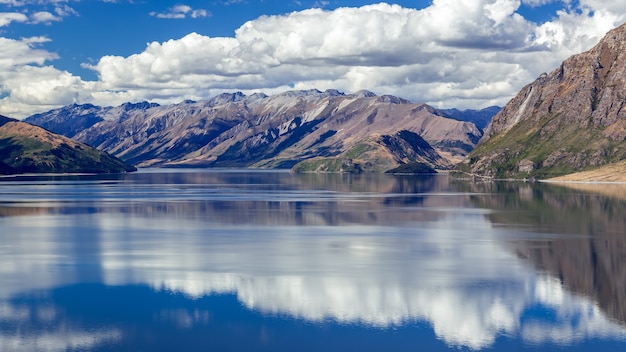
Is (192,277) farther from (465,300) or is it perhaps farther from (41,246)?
→ (41,246)

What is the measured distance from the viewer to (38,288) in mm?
100188

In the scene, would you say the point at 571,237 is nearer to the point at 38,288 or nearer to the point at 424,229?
the point at 424,229

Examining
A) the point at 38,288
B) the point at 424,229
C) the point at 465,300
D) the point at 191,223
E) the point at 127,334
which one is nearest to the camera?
the point at 127,334

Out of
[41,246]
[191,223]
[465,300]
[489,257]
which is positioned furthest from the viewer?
[191,223]

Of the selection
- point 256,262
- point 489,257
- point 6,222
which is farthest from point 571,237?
point 6,222

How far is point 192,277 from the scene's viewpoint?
108 m

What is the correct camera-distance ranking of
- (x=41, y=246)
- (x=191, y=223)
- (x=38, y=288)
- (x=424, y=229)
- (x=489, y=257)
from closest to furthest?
(x=38, y=288) → (x=489, y=257) → (x=41, y=246) → (x=424, y=229) → (x=191, y=223)

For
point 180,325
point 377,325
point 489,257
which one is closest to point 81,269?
point 180,325

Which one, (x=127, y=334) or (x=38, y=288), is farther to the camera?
(x=38, y=288)

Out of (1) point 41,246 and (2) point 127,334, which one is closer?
(2) point 127,334

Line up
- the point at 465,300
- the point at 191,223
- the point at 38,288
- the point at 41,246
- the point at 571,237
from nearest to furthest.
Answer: the point at 465,300 → the point at 38,288 → the point at 41,246 → the point at 571,237 → the point at 191,223

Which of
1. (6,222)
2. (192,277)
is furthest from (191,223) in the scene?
(192,277)

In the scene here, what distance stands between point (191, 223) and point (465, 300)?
107m

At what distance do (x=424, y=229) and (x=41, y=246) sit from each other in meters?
80.8
